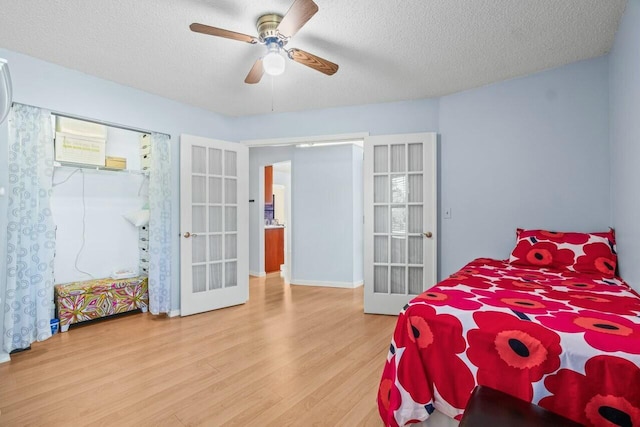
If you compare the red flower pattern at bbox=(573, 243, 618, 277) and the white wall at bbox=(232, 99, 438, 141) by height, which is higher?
the white wall at bbox=(232, 99, 438, 141)

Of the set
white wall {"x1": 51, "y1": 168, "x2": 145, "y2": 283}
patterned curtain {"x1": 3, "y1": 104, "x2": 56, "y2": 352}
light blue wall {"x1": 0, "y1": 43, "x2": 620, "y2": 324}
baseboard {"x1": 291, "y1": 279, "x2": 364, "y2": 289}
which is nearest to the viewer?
patterned curtain {"x1": 3, "y1": 104, "x2": 56, "y2": 352}

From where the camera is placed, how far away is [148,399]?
1.97 metres

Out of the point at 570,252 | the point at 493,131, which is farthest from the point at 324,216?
the point at 570,252

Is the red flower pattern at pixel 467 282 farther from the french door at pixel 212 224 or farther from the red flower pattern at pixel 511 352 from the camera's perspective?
the french door at pixel 212 224

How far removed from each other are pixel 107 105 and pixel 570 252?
4.21 m

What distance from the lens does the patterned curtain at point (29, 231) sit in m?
2.59

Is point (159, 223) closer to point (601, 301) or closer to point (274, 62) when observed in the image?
point (274, 62)

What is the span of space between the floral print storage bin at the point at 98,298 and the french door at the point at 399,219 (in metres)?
2.62

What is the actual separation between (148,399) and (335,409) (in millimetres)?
1128

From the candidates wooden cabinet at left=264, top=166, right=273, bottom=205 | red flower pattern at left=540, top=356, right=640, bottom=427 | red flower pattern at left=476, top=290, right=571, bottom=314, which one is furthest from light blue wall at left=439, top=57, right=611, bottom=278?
wooden cabinet at left=264, top=166, right=273, bottom=205

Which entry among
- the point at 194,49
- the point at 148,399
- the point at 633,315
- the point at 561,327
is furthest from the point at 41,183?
the point at 633,315

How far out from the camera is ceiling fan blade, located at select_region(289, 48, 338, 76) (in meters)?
2.14

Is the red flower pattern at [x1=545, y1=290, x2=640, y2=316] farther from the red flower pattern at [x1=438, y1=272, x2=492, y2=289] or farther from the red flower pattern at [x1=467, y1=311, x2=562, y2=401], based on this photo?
the red flower pattern at [x1=467, y1=311, x2=562, y2=401]

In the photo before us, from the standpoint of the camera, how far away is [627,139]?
2.13m
